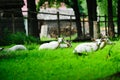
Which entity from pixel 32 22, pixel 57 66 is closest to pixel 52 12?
pixel 32 22

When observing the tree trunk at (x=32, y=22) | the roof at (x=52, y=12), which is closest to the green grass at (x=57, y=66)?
the tree trunk at (x=32, y=22)

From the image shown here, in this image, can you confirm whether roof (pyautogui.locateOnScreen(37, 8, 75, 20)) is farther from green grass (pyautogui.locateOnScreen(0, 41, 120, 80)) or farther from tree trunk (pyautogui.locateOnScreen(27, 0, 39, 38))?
green grass (pyautogui.locateOnScreen(0, 41, 120, 80))

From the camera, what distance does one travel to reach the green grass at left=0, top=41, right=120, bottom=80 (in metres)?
11.1

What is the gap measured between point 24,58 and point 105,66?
3887 mm

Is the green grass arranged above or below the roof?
above

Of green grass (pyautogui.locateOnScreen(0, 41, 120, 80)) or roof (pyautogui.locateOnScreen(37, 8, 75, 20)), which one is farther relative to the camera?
roof (pyautogui.locateOnScreen(37, 8, 75, 20))

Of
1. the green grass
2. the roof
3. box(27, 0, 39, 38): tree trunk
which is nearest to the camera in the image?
the green grass

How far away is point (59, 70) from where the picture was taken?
12.2 metres

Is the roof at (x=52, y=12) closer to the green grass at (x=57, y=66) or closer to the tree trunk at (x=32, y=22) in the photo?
the tree trunk at (x=32, y=22)

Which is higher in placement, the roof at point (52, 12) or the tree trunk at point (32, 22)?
the tree trunk at point (32, 22)

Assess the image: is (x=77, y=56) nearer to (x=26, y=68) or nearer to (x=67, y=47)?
(x=26, y=68)

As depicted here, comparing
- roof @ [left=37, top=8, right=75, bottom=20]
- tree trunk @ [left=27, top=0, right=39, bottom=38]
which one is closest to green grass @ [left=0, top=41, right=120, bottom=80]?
tree trunk @ [left=27, top=0, right=39, bottom=38]

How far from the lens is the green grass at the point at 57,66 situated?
36.3ft

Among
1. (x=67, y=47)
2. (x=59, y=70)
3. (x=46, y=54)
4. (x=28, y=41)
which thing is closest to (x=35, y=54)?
(x=46, y=54)
